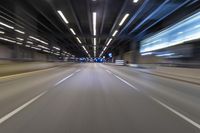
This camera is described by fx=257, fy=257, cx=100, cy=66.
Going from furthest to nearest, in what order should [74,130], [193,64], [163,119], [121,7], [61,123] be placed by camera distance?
[121,7] → [193,64] → [163,119] → [61,123] → [74,130]

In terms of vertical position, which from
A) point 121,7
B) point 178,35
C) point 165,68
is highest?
point 121,7

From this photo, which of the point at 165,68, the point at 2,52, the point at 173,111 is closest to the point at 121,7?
the point at 165,68

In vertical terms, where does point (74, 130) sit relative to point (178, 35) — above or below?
below

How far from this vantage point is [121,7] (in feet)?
74.6

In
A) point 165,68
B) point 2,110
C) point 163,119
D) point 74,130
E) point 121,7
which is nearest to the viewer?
point 74,130

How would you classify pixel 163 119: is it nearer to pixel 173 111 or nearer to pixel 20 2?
pixel 173 111

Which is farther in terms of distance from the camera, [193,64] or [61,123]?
[193,64]

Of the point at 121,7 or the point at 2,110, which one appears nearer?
the point at 2,110

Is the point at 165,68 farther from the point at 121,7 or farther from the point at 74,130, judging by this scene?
the point at 74,130

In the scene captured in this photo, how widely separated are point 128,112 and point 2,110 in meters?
3.55

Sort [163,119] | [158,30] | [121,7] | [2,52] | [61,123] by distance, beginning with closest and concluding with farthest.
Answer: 1. [61,123]
2. [163,119]
3. [121,7]
4. [158,30]
5. [2,52]

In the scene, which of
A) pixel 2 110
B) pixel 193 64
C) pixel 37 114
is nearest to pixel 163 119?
pixel 37 114

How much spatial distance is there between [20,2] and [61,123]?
17245mm

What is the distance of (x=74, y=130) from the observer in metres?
5.33
